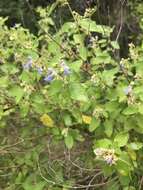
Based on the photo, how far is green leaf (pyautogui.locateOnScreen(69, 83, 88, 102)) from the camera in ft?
8.30

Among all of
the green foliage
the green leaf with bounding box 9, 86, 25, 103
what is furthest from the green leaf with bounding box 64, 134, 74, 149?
the green leaf with bounding box 9, 86, 25, 103

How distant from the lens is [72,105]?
2842mm

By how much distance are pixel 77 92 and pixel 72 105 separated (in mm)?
306

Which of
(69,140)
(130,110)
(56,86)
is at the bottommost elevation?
(69,140)

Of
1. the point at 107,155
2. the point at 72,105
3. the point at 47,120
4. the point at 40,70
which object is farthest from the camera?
the point at 47,120

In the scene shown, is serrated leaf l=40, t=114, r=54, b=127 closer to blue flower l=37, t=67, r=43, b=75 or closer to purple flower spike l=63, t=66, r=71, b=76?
blue flower l=37, t=67, r=43, b=75

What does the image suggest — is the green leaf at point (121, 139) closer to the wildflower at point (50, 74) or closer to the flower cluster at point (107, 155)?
the flower cluster at point (107, 155)

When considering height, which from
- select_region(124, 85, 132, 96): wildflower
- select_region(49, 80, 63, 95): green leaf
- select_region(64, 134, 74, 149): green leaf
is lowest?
select_region(64, 134, 74, 149): green leaf

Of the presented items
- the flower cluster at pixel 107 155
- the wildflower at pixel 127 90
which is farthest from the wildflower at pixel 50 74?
the flower cluster at pixel 107 155

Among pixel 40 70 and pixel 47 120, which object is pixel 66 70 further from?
pixel 47 120

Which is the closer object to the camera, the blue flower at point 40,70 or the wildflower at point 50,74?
the wildflower at point 50,74

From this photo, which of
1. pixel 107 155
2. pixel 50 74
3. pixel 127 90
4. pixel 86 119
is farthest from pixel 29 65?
pixel 107 155

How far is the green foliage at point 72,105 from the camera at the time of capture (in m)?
2.54

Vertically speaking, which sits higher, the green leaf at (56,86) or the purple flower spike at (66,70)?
the purple flower spike at (66,70)
